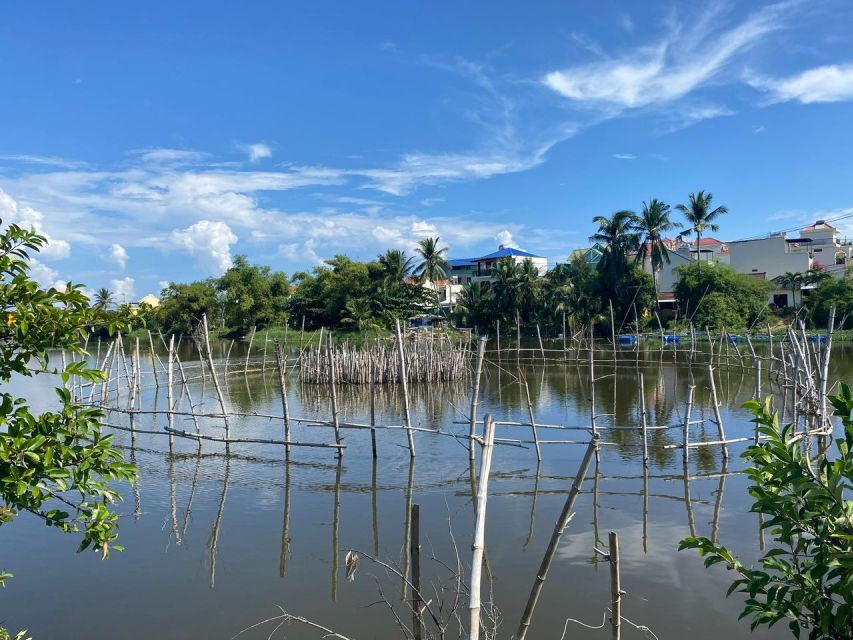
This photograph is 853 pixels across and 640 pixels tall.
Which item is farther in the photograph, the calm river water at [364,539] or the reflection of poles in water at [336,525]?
the reflection of poles in water at [336,525]

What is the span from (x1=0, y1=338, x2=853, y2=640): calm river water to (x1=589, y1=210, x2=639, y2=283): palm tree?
2170 cm

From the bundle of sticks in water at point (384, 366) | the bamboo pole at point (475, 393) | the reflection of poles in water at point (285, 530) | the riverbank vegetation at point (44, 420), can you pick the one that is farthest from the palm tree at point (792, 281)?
the riverbank vegetation at point (44, 420)

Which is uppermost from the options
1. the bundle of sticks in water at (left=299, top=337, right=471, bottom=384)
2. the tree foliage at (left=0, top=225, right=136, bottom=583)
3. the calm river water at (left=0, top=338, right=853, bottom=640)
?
the tree foliage at (left=0, top=225, right=136, bottom=583)

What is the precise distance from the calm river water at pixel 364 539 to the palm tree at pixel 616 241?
21.7 m

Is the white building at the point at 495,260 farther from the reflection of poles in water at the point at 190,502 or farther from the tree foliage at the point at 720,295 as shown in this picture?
the reflection of poles in water at the point at 190,502

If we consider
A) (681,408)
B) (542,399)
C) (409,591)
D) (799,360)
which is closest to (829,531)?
(409,591)

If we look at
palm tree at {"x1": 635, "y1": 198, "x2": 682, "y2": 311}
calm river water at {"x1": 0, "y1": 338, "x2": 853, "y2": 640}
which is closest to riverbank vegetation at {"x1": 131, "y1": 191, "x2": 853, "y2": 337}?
palm tree at {"x1": 635, "y1": 198, "x2": 682, "y2": 311}

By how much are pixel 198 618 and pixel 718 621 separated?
4.67m

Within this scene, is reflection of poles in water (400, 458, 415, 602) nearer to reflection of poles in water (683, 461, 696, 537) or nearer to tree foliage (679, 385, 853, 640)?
tree foliage (679, 385, 853, 640)

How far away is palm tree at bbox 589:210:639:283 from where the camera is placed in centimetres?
3397

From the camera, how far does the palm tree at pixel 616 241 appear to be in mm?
33969

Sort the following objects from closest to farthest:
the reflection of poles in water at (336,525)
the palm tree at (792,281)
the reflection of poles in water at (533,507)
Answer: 1. the reflection of poles in water at (336,525)
2. the reflection of poles in water at (533,507)
3. the palm tree at (792,281)

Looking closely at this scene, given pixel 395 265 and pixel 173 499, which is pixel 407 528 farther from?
pixel 395 265

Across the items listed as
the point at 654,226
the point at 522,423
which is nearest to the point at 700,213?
the point at 654,226
